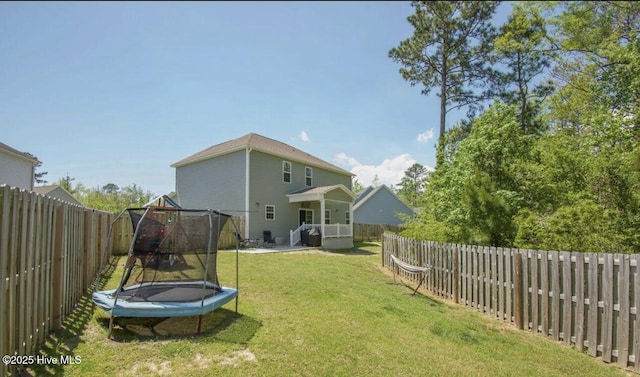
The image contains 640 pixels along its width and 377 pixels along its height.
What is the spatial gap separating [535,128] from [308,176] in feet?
46.0

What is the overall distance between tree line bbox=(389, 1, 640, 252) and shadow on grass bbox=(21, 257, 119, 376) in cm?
831

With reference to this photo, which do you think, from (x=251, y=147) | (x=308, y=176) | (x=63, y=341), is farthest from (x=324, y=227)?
(x=63, y=341)

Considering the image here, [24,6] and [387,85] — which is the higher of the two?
[387,85]

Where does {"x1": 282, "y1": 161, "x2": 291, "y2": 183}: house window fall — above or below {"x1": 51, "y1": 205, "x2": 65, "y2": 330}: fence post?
above

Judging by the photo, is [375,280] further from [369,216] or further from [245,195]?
[369,216]

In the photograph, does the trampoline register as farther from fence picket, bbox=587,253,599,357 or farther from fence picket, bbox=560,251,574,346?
fence picket, bbox=587,253,599,357

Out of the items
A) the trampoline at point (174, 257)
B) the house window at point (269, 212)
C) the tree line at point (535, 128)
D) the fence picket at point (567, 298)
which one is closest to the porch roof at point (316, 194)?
the house window at point (269, 212)

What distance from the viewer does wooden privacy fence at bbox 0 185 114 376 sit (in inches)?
114

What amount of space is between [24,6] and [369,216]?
30242 millimetres

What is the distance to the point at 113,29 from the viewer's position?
5082 millimetres

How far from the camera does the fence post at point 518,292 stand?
5715mm

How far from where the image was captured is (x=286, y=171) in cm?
2070

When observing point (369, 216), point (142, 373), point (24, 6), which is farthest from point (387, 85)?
point (369, 216)

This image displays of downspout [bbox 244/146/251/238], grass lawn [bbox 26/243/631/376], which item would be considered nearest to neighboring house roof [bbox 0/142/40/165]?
downspout [bbox 244/146/251/238]
